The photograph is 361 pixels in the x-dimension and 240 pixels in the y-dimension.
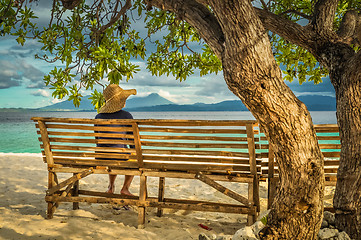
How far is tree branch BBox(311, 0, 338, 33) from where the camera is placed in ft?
14.1

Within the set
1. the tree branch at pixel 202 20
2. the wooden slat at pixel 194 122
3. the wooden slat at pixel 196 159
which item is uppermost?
the tree branch at pixel 202 20

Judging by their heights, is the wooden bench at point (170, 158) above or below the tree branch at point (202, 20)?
below

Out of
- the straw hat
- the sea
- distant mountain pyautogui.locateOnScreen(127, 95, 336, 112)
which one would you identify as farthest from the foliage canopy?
distant mountain pyautogui.locateOnScreen(127, 95, 336, 112)

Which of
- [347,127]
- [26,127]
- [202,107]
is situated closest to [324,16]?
[347,127]

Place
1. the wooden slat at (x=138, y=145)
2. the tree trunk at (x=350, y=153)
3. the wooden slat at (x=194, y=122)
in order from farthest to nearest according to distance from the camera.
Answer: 1. the wooden slat at (x=138, y=145)
2. the wooden slat at (x=194, y=122)
3. the tree trunk at (x=350, y=153)

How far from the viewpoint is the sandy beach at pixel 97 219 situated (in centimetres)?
394

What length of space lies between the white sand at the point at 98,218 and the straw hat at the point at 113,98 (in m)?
1.51

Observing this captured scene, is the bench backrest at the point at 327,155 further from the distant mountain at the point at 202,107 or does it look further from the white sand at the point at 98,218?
the distant mountain at the point at 202,107

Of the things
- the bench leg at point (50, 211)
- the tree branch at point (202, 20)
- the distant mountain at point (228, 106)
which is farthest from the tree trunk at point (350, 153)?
the distant mountain at point (228, 106)

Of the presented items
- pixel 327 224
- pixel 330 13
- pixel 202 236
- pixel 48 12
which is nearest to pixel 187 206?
pixel 202 236

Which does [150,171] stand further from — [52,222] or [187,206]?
[52,222]

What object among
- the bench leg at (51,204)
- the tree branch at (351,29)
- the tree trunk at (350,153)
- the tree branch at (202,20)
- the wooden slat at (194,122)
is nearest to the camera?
the tree branch at (202,20)

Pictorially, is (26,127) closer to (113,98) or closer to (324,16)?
(113,98)

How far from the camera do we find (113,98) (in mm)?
5223
